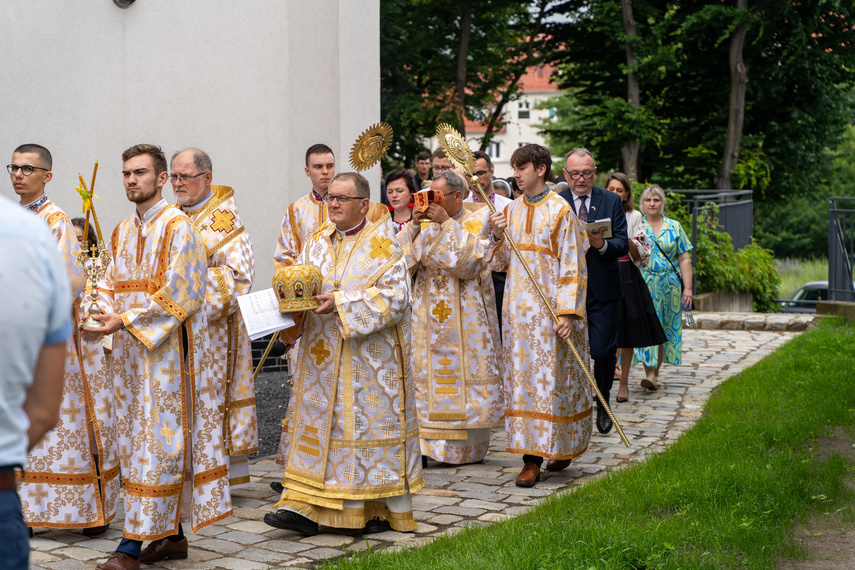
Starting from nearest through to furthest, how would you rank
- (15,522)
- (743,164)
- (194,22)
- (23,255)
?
(23,255)
(15,522)
(194,22)
(743,164)

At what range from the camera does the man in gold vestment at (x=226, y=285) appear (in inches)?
239

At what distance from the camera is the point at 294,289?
5012 millimetres

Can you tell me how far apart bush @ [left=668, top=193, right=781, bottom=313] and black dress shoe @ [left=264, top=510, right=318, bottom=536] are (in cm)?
1200

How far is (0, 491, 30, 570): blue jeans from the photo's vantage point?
7.13 ft

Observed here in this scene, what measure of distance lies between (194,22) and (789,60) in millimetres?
17042

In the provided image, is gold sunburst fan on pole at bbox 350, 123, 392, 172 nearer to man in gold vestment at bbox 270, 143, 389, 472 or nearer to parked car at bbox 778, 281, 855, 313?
man in gold vestment at bbox 270, 143, 389, 472

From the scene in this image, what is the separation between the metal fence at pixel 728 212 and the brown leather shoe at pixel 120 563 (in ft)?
42.1

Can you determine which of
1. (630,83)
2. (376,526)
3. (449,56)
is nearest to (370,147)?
(376,526)

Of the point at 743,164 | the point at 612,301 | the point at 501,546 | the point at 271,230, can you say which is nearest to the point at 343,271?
the point at 501,546

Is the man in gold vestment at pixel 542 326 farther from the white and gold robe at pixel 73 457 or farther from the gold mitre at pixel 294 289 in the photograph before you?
the white and gold robe at pixel 73 457

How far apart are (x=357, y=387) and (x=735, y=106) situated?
1889 centimetres

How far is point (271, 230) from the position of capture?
33.6ft

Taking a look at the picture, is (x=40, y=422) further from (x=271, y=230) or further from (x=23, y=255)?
(x=271, y=230)

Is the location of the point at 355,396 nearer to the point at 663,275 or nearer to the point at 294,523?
the point at 294,523
